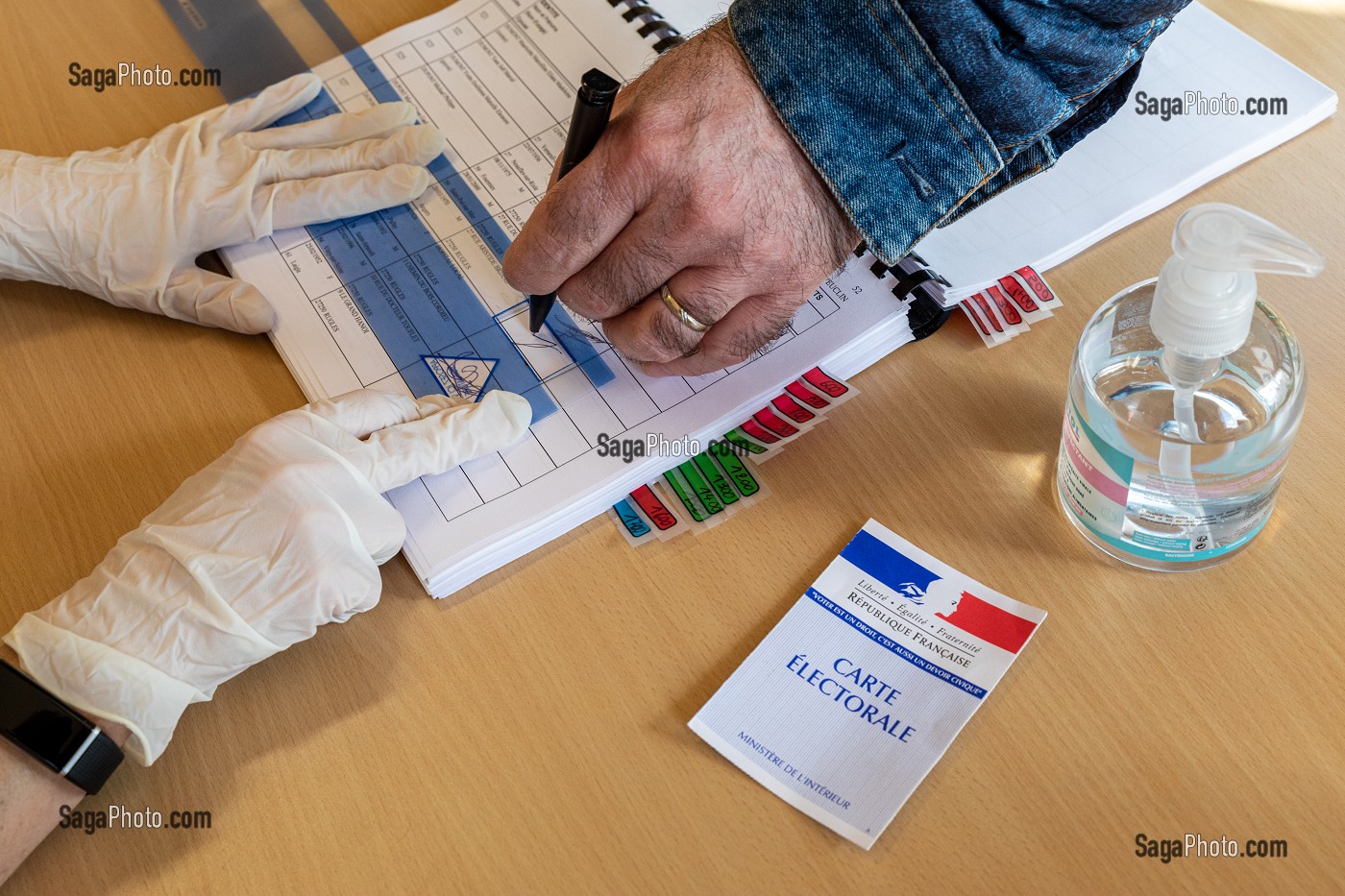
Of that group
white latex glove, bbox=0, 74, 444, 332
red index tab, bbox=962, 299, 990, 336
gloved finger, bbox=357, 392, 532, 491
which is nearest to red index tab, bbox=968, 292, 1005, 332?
red index tab, bbox=962, 299, 990, 336

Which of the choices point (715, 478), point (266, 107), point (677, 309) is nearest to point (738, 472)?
point (715, 478)

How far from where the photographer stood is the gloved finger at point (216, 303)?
0.80m

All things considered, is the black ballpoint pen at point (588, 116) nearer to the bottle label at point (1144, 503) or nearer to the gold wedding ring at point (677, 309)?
the gold wedding ring at point (677, 309)

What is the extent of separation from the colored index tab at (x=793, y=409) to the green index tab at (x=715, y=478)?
0.22 feet

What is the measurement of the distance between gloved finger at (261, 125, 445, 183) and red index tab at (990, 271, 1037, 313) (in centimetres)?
50

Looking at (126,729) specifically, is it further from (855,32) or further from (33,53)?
(33,53)

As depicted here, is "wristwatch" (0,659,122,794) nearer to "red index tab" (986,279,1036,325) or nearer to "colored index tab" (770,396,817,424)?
"colored index tab" (770,396,817,424)

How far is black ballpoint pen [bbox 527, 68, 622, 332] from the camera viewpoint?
621mm

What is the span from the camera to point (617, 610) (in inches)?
26.9

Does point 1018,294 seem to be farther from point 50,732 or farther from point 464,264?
point 50,732

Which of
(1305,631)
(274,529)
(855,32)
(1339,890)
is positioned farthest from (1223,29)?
(274,529)

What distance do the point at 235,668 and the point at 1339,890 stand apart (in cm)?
66

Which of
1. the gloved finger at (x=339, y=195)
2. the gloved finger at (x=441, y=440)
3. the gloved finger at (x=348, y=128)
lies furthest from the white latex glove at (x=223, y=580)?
the gloved finger at (x=348, y=128)

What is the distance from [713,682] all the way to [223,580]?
1.04 feet
